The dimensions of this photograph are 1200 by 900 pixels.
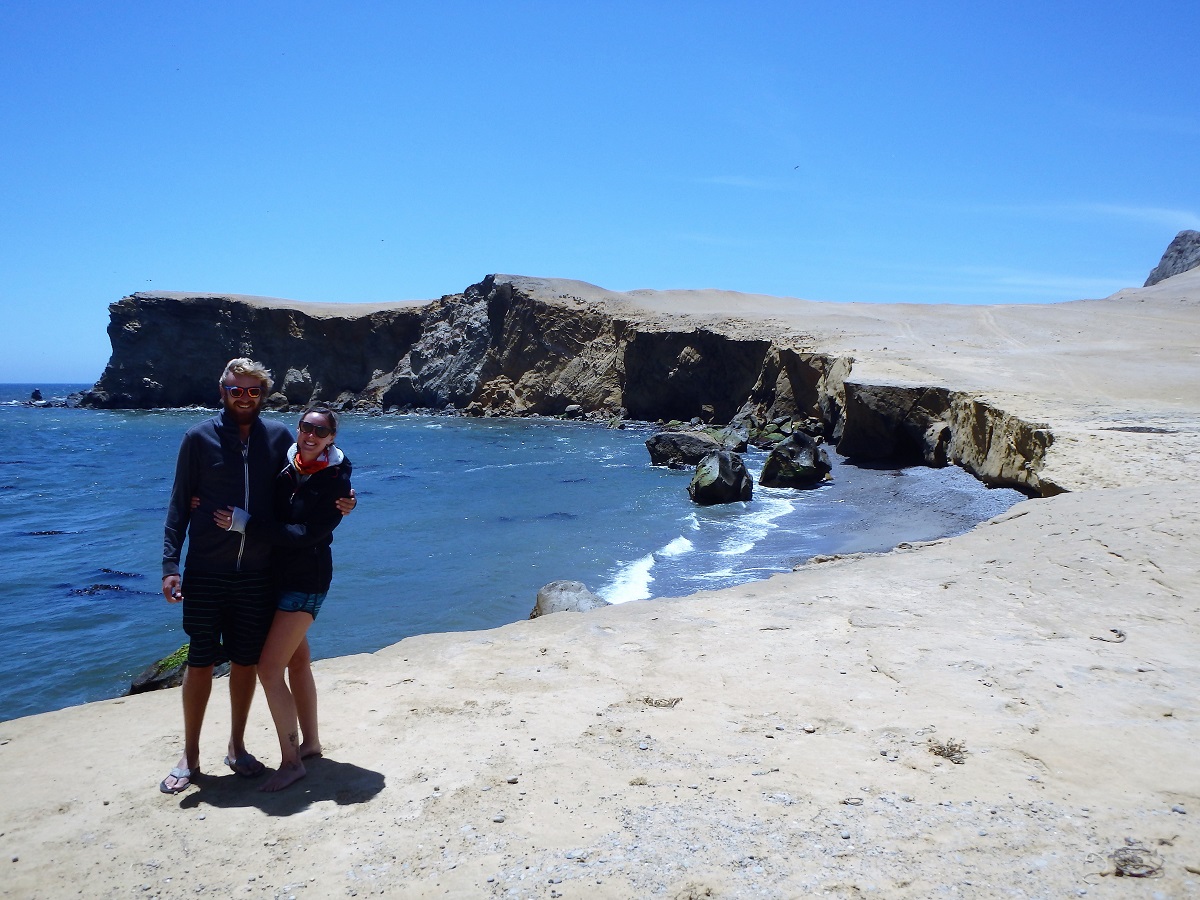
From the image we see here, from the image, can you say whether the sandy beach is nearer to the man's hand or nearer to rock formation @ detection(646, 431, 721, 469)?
the man's hand

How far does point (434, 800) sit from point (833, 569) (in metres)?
5.75

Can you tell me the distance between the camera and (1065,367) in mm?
24078

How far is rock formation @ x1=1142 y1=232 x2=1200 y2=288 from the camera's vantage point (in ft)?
205

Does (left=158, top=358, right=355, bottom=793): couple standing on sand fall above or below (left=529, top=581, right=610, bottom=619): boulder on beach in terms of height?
above

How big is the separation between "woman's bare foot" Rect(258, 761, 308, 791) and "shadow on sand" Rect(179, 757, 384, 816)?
23mm

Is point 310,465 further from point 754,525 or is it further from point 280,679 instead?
point 754,525

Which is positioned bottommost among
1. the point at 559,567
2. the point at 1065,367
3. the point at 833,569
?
the point at 559,567

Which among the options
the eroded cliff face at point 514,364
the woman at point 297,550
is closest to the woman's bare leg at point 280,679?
the woman at point 297,550

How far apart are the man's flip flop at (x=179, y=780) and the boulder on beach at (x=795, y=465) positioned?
1890 cm

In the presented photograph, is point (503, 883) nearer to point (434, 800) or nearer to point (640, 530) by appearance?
point (434, 800)

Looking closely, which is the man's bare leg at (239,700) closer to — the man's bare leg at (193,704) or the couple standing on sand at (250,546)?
the couple standing on sand at (250,546)

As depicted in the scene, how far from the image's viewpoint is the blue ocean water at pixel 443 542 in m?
10.8

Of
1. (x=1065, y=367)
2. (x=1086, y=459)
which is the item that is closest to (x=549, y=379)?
(x=1065, y=367)

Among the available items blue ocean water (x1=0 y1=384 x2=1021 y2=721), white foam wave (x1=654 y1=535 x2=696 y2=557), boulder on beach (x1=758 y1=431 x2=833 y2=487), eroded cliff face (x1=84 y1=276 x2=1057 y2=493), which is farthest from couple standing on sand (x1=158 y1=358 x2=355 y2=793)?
boulder on beach (x1=758 y1=431 x2=833 y2=487)
